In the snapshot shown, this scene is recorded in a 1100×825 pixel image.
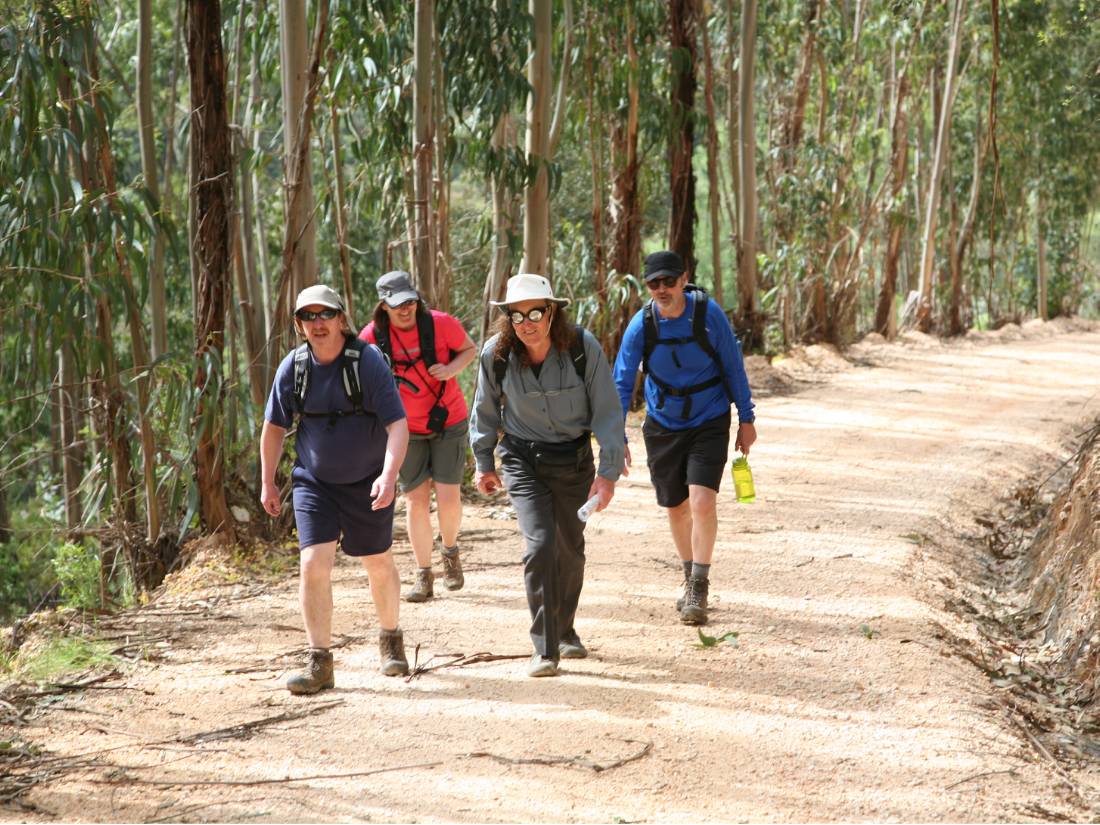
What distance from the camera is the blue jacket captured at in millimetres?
5836

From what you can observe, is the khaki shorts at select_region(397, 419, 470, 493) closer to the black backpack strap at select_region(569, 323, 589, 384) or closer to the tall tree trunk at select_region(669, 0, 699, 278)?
the black backpack strap at select_region(569, 323, 589, 384)

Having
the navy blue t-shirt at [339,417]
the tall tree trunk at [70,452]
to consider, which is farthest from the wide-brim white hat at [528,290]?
the tall tree trunk at [70,452]

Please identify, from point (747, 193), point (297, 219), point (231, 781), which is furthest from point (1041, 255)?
point (231, 781)

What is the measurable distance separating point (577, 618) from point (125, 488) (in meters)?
3.64

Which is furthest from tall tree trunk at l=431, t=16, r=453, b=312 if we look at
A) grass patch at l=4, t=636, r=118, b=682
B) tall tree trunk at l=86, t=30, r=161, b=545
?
grass patch at l=4, t=636, r=118, b=682

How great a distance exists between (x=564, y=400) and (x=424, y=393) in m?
1.31

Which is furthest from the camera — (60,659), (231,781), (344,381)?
(60,659)

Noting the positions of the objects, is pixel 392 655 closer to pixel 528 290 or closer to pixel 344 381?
pixel 344 381

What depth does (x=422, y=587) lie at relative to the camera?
6602 mm

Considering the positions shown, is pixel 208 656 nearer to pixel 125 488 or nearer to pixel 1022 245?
pixel 125 488

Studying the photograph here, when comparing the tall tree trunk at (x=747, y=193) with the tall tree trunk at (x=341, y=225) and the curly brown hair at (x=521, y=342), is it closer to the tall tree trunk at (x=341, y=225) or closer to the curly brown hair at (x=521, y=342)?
the tall tree trunk at (x=341, y=225)

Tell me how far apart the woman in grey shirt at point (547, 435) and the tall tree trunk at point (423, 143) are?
11.5 feet

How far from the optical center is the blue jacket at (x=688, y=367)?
19.1 ft

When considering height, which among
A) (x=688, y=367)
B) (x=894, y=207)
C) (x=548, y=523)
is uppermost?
(x=894, y=207)
